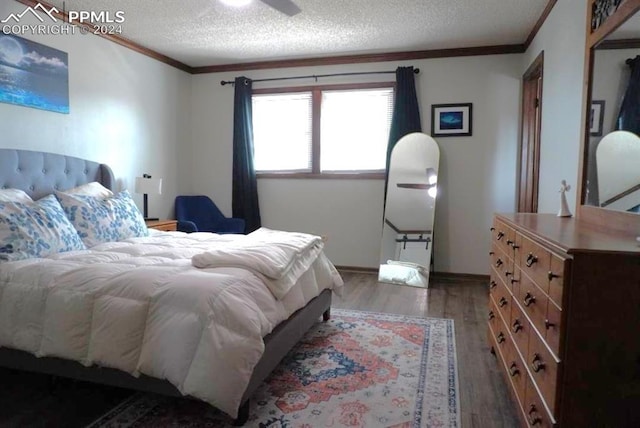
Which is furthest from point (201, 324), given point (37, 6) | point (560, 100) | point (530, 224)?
point (37, 6)

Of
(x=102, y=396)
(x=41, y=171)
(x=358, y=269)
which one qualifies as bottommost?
(x=102, y=396)

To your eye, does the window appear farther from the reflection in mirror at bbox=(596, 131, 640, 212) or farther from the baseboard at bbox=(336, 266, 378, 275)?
the reflection in mirror at bbox=(596, 131, 640, 212)

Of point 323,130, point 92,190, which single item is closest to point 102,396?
point 92,190

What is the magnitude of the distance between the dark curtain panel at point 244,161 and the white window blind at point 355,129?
0.87 m

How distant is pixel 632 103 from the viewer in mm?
1708

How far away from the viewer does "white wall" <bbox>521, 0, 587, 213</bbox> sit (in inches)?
98.0

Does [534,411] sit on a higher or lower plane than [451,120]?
lower

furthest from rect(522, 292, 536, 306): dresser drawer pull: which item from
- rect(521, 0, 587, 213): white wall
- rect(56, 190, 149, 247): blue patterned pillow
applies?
rect(56, 190, 149, 247): blue patterned pillow

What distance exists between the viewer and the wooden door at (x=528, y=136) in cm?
381

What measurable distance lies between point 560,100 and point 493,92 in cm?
161

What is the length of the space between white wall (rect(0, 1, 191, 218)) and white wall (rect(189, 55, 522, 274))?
0.56m

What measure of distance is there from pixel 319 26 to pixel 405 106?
4.25ft

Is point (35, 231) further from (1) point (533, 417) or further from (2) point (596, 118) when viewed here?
(2) point (596, 118)

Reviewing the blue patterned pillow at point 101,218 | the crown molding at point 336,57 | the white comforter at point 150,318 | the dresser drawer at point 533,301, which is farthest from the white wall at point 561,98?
the blue patterned pillow at point 101,218
